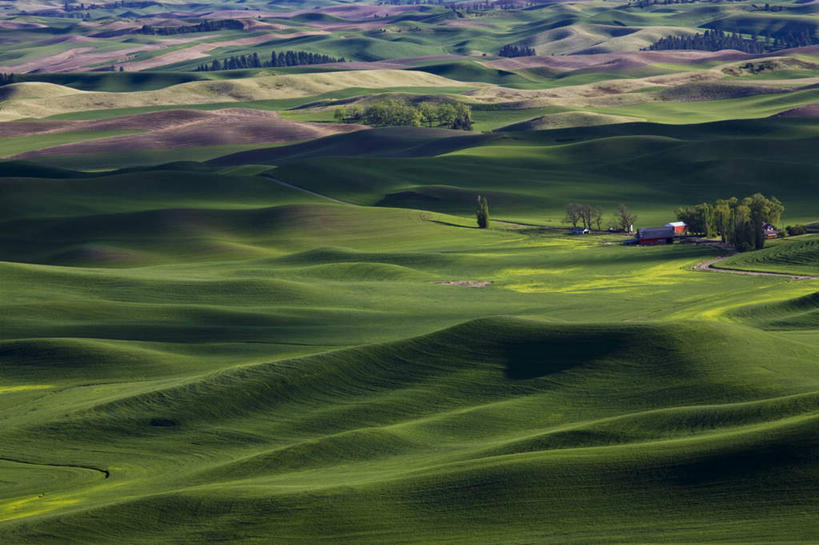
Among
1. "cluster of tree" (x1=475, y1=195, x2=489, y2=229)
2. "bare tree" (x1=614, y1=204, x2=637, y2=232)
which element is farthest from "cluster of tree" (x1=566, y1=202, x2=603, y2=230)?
"cluster of tree" (x1=475, y1=195, x2=489, y2=229)

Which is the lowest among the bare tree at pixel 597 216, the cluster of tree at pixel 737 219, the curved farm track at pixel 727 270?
the bare tree at pixel 597 216

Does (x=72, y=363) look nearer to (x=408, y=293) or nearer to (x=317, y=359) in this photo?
(x=317, y=359)

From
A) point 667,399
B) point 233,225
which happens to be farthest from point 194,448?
point 233,225

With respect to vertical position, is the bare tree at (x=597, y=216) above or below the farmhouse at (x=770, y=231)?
below

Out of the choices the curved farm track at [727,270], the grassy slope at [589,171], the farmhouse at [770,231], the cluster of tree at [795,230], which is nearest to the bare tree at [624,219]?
the grassy slope at [589,171]

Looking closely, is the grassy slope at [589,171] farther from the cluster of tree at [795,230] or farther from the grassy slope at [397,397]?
the grassy slope at [397,397]

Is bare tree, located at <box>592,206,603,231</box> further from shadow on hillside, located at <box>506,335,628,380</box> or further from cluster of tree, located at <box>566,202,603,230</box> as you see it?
shadow on hillside, located at <box>506,335,628,380</box>
